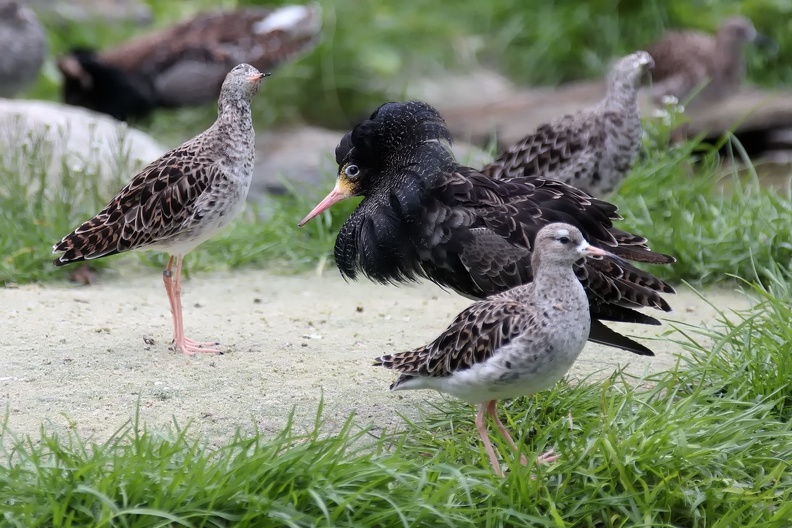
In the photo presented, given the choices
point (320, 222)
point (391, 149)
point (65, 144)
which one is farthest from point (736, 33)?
point (65, 144)

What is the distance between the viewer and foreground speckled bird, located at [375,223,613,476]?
371 cm

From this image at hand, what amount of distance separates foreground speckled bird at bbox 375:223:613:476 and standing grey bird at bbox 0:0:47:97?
718 centimetres

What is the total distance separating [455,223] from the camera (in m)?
4.78

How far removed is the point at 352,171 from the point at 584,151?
1.63 meters

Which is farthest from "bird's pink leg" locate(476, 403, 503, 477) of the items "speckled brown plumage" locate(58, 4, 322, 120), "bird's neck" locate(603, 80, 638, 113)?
"speckled brown plumage" locate(58, 4, 322, 120)

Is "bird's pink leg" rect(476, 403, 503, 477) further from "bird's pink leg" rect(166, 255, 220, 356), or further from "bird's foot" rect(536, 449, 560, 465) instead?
"bird's pink leg" rect(166, 255, 220, 356)

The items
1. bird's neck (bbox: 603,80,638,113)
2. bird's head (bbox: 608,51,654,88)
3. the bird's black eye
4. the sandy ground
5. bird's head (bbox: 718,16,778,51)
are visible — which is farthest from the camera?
bird's head (bbox: 718,16,778,51)

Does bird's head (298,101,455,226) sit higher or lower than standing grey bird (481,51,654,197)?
higher

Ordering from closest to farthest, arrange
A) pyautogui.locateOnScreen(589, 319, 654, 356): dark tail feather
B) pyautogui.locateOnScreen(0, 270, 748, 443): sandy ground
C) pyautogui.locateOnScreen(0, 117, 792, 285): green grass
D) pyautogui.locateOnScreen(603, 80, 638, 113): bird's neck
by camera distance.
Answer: pyautogui.locateOnScreen(0, 270, 748, 443): sandy ground
pyautogui.locateOnScreen(589, 319, 654, 356): dark tail feather
pyautogui.locateOnScreen(0, 117, 792, 285): green grass
pyautogui.locateOnScreen(603, 80, 638, 113): bird's neck

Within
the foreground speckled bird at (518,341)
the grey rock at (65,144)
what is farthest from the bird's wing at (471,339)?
the grey rock at (65,144)

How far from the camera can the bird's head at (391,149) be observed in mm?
5078

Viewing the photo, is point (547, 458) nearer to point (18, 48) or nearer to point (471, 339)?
point (471, 339)

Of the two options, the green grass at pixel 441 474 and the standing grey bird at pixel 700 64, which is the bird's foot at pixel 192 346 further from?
the standing grey bird at pixel 700 64

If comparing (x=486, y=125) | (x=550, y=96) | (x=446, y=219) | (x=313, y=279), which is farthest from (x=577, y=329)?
(x=550, y=96)
